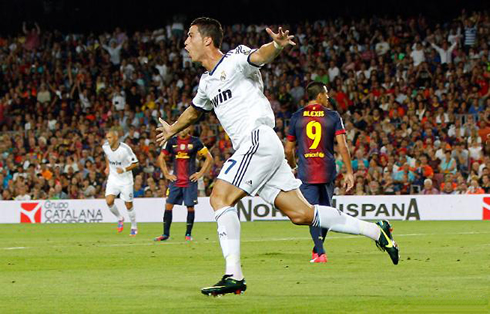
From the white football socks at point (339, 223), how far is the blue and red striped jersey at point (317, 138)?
317 cm

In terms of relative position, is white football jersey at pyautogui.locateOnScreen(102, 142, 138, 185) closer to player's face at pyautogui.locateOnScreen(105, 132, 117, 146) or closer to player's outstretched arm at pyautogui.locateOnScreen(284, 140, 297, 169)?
player's face at pyautogui.locateOnScreen(105, 132, 117, 146)

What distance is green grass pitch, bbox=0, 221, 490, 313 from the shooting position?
25.7ft

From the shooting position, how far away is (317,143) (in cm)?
1312

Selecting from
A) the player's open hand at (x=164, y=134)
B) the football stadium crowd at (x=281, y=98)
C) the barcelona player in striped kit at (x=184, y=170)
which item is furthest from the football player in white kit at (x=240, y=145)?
the football stadium crowd at (x=281, y=98)

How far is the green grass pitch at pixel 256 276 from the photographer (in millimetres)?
7824

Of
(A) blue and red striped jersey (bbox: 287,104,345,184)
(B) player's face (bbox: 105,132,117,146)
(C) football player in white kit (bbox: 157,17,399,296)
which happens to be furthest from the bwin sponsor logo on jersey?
(B) player's face (bbox: 105,132,117,146)

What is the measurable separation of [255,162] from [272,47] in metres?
1.16

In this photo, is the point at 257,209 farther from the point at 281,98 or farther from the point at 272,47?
the point at 272,47

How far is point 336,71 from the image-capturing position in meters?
31.5

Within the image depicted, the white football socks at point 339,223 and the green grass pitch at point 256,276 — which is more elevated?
the white football socks at point 339,223

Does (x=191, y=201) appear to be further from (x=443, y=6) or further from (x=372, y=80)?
(x=443, y=6)

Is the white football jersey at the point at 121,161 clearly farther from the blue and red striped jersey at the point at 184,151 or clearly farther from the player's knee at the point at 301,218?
the player's knee at the point at 301,218

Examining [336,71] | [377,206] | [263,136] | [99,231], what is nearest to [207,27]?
[263,136]

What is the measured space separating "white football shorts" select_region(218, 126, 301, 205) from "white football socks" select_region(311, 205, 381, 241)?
0.67 m
